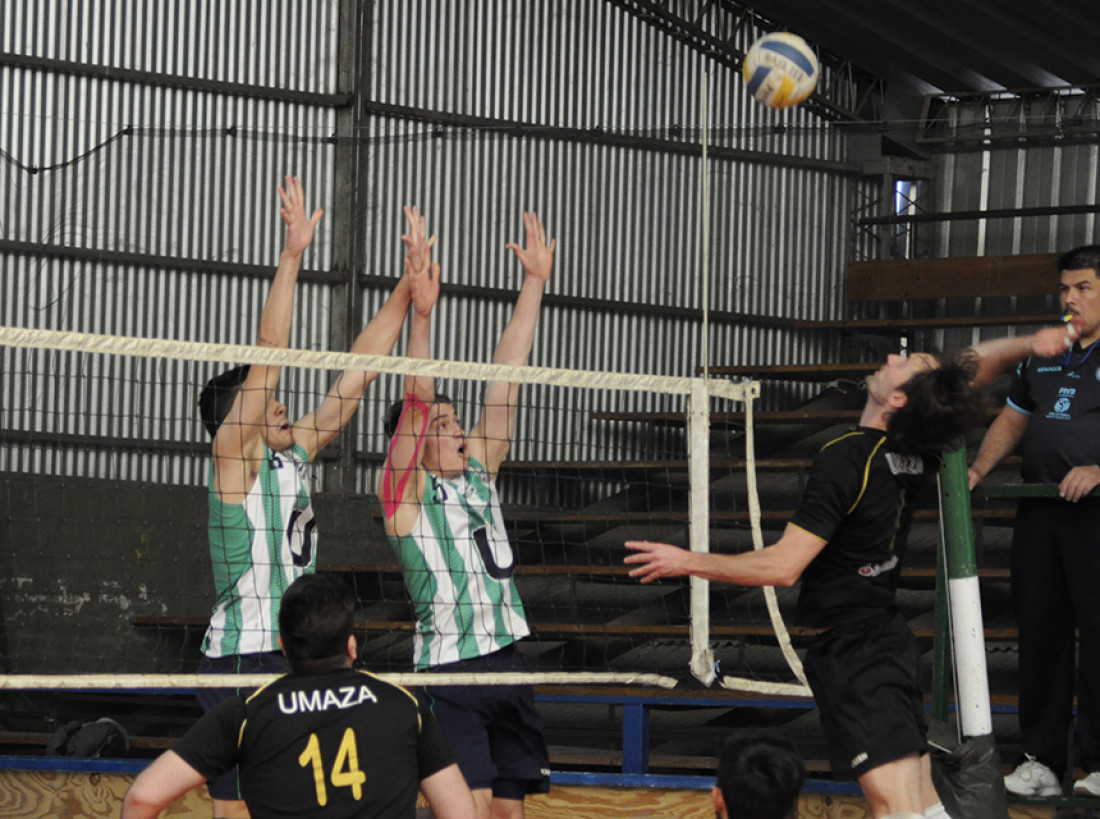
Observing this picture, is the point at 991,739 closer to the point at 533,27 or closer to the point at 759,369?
the point at 759,369

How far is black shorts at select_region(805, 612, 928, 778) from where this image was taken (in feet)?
13.5

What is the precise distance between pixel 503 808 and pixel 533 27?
9390 millimetres

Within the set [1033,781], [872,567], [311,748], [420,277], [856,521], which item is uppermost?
[420,277]

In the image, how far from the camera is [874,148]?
42.9 ft

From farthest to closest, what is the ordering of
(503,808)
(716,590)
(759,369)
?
(759,369), (716,590), (503,808)

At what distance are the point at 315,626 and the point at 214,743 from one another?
382mm

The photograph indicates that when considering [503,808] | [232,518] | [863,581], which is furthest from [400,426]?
[863,581]

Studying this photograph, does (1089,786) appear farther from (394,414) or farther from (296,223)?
(296,223)

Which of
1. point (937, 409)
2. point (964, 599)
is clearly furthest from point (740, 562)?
point (964, 599)

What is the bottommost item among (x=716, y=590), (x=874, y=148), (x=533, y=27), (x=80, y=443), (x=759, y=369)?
(x=716, y=590)

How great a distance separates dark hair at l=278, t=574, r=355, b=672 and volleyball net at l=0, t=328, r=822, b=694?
19.8 ft

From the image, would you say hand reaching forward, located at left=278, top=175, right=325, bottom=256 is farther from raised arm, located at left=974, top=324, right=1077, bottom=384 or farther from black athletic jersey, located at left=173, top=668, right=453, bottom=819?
raised arm, located at left=974, top=324, right=1077, bottom=384

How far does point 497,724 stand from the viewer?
500 cm

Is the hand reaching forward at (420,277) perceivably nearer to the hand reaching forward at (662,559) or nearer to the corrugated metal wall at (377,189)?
the hand reaching forward at (662,559)
